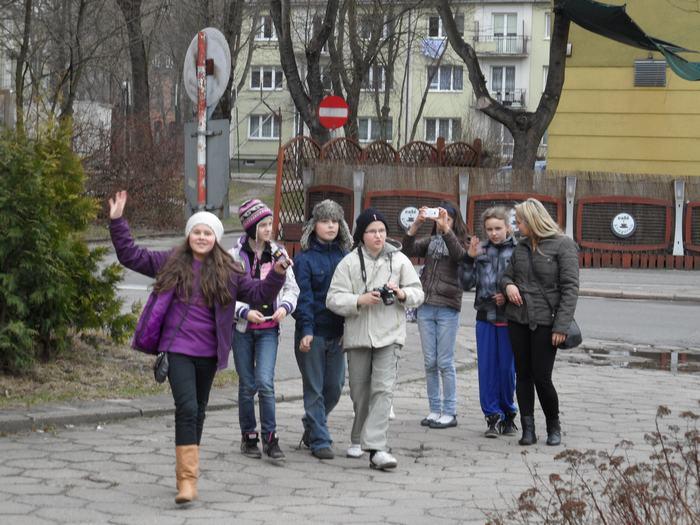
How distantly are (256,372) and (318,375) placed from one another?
1.47 ft

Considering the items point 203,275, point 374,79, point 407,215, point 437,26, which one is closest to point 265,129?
point 437,26

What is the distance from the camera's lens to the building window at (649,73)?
95.7 ft

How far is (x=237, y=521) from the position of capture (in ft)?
22.7

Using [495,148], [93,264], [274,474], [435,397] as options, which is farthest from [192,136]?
[495,148]

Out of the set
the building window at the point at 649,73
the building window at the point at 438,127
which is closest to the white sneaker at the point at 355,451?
the building window at the point at 649,73

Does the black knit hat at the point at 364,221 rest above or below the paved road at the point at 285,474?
above

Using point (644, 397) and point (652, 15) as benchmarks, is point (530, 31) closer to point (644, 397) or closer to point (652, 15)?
point (652, 15)

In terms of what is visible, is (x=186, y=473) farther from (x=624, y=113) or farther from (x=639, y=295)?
(x=624, y=113)

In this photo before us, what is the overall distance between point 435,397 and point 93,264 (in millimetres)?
3069

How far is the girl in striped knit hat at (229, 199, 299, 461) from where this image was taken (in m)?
8.63

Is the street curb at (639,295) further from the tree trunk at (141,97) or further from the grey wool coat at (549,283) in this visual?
the tree trunk at (141,97)

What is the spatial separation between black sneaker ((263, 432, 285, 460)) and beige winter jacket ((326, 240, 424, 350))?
2.45 feet

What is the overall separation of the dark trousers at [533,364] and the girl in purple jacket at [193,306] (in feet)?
8.30

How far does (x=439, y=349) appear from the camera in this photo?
10.2 m
